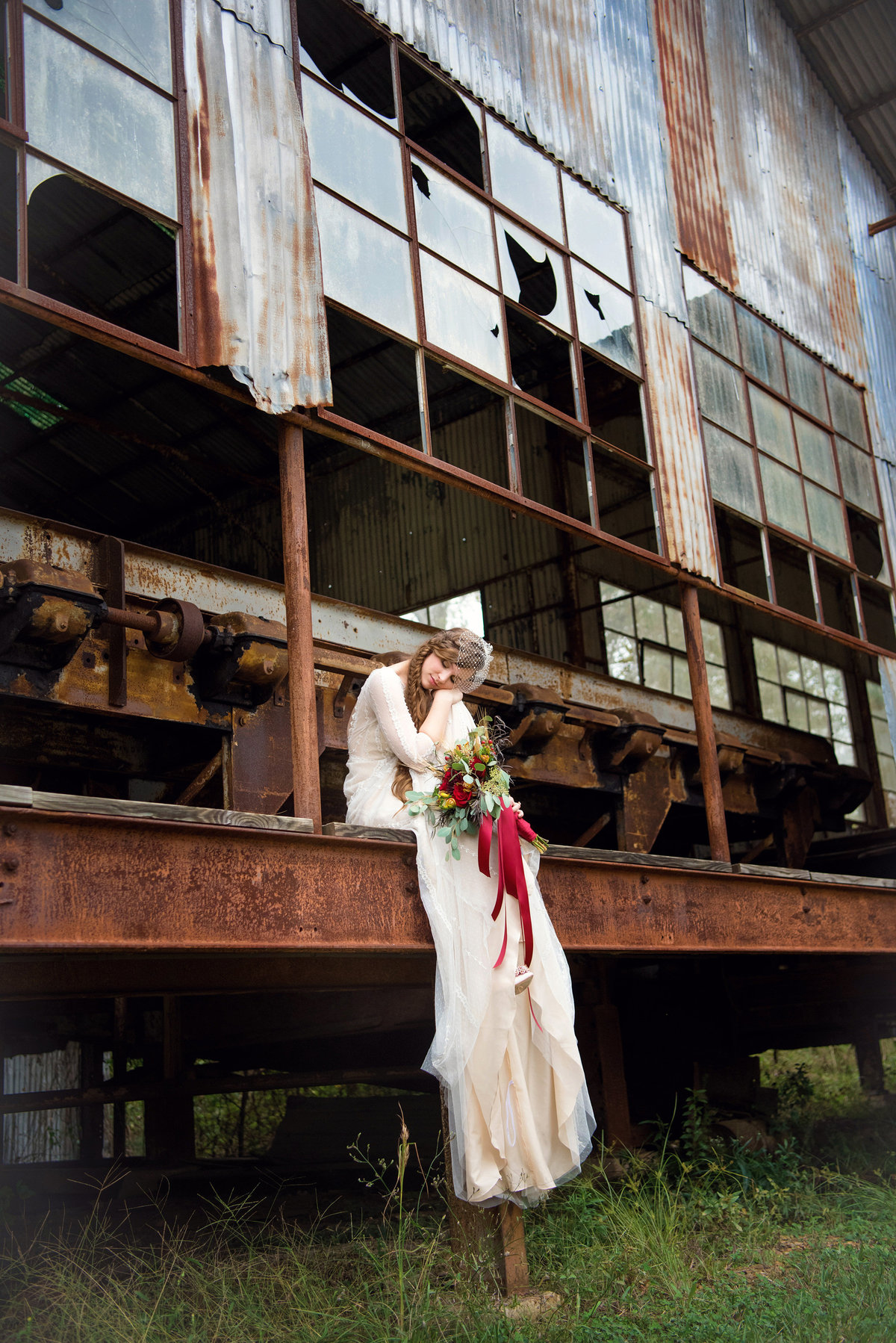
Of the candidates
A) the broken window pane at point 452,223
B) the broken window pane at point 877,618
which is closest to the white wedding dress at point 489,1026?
the broken window pane at point 452,223

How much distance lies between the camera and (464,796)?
4.38 m

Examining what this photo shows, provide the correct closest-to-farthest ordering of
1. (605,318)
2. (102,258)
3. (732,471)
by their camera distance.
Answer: (605,318) < (732,471) < (102,258)

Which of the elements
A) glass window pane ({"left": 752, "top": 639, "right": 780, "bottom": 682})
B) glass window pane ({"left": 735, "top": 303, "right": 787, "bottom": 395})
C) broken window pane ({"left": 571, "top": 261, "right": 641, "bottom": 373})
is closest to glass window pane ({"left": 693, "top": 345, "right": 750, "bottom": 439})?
glass window pane ({"left": 735, "top": 303, "right": 787, "bottom": 395})

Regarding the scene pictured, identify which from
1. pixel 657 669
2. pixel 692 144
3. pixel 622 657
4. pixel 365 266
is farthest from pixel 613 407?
pixel 365 266

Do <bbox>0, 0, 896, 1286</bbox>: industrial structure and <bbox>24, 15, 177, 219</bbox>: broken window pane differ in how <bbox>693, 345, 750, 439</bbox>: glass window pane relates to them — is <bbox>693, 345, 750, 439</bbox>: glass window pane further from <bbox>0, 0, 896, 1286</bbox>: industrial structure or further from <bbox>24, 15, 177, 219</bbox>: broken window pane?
<bbox>24, 15, 177, 219</bbox>: broken window pane

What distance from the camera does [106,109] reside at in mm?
4840

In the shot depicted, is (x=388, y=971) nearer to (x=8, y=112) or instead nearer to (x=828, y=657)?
(x=8, y=112)

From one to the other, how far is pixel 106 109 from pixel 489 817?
3.39m

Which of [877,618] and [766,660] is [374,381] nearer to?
[766,660]

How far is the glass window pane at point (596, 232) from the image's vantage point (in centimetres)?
771

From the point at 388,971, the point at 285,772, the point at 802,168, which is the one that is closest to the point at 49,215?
the point at 802,168

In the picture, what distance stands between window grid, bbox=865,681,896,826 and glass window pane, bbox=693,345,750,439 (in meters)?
9.00

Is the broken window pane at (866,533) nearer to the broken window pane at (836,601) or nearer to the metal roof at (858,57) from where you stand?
the broken window pane at (836,601)

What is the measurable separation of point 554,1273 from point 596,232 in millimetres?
6430
